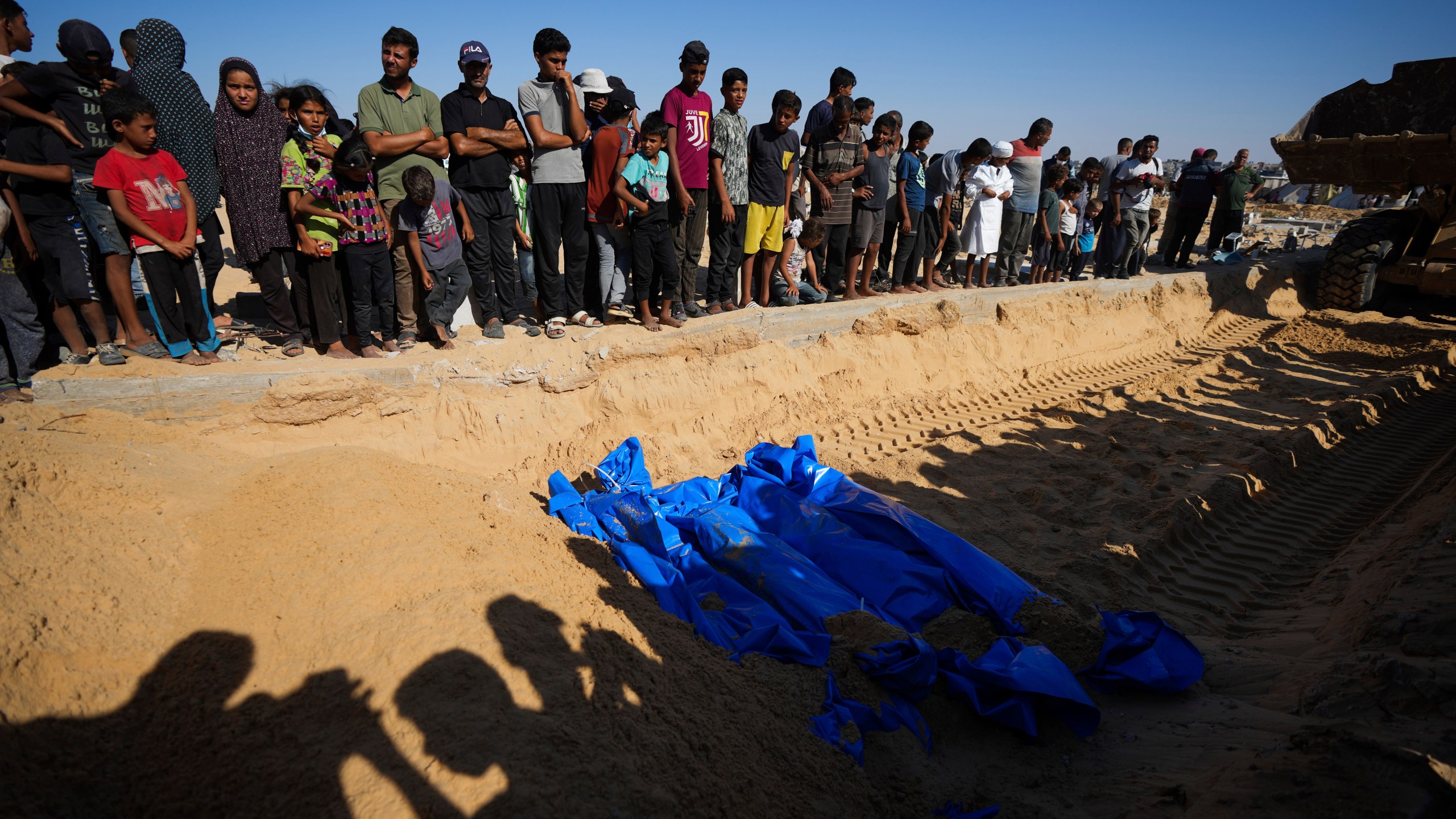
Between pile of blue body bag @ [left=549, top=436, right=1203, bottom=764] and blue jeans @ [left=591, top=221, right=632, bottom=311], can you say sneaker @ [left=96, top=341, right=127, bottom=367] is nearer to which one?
pile of blue body bag @ [left=549, top=436, right=1203, bottom=764]

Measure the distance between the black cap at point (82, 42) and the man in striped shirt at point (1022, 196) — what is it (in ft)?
23.8

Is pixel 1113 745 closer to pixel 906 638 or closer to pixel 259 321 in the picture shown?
pixel 906 638

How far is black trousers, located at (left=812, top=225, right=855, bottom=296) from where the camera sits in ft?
19.7

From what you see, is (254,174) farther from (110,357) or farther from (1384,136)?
(1384,136)

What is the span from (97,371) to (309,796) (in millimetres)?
3254

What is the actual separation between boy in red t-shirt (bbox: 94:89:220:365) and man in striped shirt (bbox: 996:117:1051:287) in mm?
6844

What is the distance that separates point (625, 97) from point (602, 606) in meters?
3.97

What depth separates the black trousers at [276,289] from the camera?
166 inches

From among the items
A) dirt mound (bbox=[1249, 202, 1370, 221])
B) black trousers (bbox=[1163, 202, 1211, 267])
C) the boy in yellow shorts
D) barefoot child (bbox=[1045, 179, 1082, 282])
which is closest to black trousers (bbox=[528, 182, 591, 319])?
the boy in yellow shorts

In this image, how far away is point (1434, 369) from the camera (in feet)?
20.8

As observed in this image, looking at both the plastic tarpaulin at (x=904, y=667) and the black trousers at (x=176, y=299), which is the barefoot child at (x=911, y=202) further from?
the black trousers at (x=176, y=299)

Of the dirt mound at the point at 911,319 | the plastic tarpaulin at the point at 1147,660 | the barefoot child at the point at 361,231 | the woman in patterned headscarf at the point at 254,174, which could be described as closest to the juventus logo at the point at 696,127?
the dirt mound at the point at 911,319

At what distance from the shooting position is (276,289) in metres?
4.25

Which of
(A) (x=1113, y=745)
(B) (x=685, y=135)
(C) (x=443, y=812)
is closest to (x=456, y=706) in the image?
(C) (x=443, y=812)
